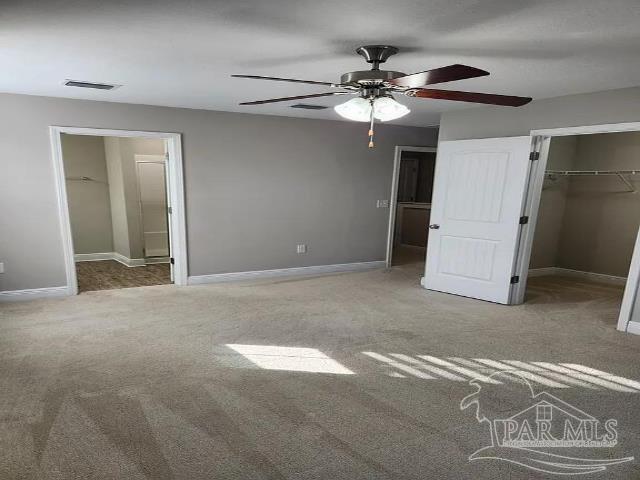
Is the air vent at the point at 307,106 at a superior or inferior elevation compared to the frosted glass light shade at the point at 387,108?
superior

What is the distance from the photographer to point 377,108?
259 centimetres

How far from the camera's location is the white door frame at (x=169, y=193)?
4.14 meters

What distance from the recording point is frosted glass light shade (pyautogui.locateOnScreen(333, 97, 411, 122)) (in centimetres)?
255

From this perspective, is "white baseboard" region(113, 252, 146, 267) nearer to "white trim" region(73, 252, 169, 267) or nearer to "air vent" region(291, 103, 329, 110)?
"white trim" region(73, 252, 169, 267)

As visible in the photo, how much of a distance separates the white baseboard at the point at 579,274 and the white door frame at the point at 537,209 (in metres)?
1.65

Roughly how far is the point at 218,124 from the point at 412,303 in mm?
3222

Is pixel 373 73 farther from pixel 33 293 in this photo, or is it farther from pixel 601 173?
pixel 601 173

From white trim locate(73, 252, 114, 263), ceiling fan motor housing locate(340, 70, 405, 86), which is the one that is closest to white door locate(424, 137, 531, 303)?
ceiling fan motor housing locate(340, 70, 405, 86)

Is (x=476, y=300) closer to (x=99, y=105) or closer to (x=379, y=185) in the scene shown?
(x=379, y=185)

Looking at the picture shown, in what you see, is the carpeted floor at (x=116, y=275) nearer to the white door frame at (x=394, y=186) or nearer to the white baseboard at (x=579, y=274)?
the white door frame at (x=394, y=186)

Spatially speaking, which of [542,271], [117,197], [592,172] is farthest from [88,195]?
[592,172]

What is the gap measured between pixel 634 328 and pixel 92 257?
7.33 metres

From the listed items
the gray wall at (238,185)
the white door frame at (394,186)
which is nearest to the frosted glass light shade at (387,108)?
the gray wall at (238,185)

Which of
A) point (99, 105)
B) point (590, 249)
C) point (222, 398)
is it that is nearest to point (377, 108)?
point (222, 398)
